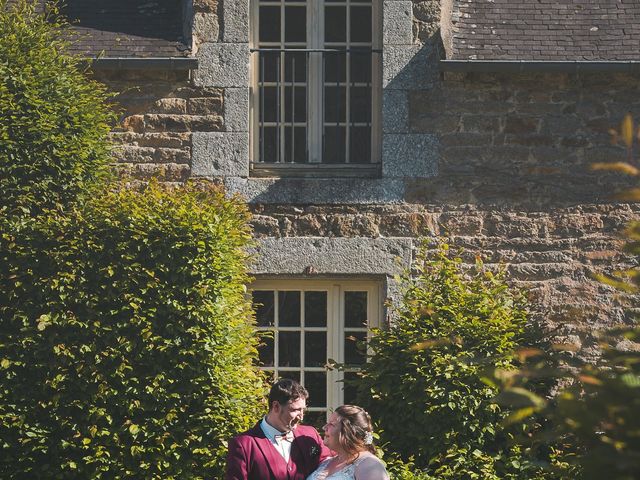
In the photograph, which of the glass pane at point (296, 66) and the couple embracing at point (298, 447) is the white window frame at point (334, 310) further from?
the couple embracing at point (298, 447)

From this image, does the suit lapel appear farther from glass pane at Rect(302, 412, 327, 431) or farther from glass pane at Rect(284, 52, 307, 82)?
glass pane at Rect(284, 52, 307, 82)

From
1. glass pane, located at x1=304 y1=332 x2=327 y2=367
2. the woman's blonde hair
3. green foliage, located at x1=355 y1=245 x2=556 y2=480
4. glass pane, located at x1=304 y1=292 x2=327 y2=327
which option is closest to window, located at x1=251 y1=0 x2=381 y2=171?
glass pane, located at x1=304 y1=292 x2=327 y2=327

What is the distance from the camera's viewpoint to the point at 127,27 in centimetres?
920

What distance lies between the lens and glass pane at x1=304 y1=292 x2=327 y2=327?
29.9ft

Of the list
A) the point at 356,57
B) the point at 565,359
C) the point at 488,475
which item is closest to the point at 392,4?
the point at 356,57

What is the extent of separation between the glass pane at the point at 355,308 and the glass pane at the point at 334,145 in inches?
43.0

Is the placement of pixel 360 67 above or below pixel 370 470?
above

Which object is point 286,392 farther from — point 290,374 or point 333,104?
point 333,104

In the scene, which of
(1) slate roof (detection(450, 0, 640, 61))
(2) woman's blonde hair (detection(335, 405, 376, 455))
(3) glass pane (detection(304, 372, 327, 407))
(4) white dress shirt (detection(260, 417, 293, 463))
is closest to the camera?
(2) woman's blonde hair (detection(335, 405, 376, 455))

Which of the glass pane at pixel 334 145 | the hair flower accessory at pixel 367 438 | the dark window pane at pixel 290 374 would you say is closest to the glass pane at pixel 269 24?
the glass pane at pixel 334 145

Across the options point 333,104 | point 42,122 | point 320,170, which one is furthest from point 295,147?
point 42,122

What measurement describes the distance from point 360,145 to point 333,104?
397 mm

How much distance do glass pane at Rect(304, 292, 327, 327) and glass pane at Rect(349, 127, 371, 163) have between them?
113 cm

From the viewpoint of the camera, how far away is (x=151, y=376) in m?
7.84
